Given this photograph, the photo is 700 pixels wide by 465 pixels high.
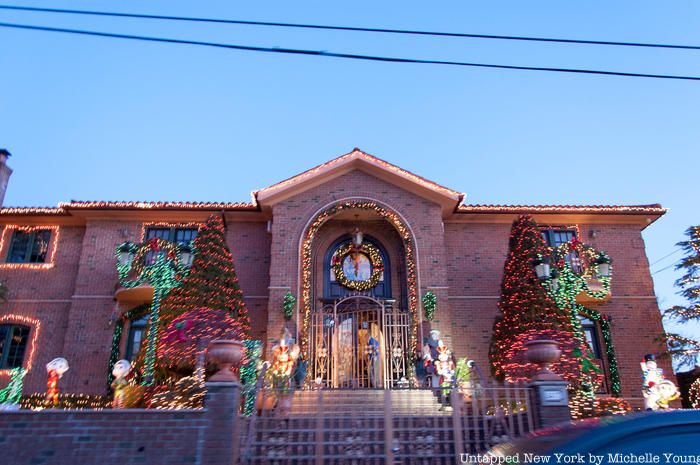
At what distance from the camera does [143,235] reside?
672 inches

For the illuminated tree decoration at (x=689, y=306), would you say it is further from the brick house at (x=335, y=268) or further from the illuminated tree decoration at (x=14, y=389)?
the illuminated tree decoration at (x=14, y=389)

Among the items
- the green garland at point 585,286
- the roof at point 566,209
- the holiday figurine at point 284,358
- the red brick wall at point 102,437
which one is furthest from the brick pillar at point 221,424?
the roof at point 566,209

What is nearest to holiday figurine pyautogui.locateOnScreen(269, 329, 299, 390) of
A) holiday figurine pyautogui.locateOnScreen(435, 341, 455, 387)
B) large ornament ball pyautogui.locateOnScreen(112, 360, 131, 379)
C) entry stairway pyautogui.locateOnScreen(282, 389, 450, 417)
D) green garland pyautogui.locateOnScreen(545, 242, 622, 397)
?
entry stairway pyautogui.locateOnScreen(282, 389, 450, 417)

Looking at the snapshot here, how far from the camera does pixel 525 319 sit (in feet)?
43.1

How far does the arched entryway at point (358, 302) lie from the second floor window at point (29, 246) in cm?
907

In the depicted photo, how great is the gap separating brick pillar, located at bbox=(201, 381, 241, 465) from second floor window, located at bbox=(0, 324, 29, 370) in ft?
40.2

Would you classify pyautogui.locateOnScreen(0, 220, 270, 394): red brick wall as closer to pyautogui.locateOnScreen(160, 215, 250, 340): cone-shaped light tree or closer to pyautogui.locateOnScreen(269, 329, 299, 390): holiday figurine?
pyautogui.locateOnScreen(160, 215, 250, 340): cone-shaped light tree

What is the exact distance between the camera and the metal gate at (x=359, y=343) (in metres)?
14.5

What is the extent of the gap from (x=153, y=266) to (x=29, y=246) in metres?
5.33

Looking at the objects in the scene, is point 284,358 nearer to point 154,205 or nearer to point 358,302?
point 358,302

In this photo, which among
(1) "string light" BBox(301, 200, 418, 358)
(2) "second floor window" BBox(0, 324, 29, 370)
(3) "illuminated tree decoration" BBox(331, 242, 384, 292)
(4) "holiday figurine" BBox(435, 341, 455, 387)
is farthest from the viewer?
(3) "illuminated tree decoration" BBox(331, 242, 384, 292)

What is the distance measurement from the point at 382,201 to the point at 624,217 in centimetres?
847

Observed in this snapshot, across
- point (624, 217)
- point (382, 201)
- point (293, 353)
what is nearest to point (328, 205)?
point (382, 201)

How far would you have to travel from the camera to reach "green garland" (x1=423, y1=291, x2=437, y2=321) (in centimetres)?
1427
